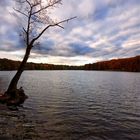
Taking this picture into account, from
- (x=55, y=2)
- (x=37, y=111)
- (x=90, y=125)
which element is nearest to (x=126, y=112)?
(x=90, y=125)

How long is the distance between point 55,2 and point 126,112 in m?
14.4

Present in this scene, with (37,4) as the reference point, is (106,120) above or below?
below

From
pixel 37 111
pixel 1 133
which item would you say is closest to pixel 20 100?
pixel 37 111

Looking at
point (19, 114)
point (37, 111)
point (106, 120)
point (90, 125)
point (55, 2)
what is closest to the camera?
point (90, 125)

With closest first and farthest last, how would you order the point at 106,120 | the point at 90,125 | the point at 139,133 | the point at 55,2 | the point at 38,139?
the point at 38,139 < the point at 139,133 < the point at 90,125 < the point at 106,120 < the point at 55,2

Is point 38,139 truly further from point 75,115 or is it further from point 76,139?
point 75,115

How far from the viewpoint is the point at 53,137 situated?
1351 cm

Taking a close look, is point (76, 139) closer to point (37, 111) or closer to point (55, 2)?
point (37, 111)

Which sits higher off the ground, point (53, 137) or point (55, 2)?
point (55, 2)

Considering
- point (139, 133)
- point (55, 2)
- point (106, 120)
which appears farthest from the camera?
point (55, 2)

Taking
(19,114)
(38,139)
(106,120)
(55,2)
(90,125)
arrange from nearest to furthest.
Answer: (38,139), (90,125), (106,120), (19,114), (55,2)

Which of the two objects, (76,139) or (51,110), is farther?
(51,110)

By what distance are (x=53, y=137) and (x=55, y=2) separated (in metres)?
17.1

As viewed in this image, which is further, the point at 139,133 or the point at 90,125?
the point at 90,125
